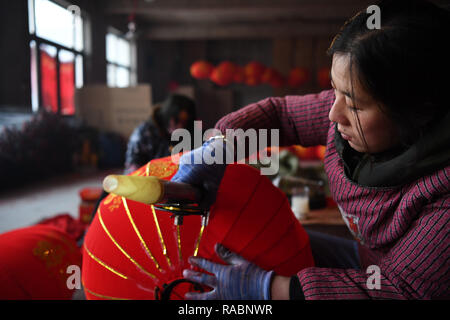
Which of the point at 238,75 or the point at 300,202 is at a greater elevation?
the point at 238,75

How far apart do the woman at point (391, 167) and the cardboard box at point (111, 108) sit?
5300 mm

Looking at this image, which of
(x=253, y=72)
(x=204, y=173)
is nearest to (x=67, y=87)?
(x=253, y=72)

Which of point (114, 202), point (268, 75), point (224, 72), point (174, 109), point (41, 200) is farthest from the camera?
point (268, 75)

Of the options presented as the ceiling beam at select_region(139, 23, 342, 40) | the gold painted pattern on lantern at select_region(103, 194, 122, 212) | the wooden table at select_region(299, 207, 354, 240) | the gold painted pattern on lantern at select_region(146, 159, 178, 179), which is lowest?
the wooden table at select_region(299, 207, 354, 240)

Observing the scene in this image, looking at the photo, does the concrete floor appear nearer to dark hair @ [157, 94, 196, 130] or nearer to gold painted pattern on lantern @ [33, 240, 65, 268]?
dark hair @ [157, 94, 196, 130]

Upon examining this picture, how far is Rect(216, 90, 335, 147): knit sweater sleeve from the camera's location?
1.04 m

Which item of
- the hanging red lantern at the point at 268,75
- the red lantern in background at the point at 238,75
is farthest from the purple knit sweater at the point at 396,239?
the hanging red lantern at the point at 268,75

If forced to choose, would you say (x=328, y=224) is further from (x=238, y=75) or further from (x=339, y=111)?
(x=238, y=75)

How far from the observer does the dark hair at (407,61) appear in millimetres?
618

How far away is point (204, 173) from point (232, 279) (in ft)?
0.81

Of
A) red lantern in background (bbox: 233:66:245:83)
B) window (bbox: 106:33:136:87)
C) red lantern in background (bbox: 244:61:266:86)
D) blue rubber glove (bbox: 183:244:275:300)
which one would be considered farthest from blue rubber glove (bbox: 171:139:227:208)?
window (bbox: 106:33:136:87)

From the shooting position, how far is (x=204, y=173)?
808 millimetres

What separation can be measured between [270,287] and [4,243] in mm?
844

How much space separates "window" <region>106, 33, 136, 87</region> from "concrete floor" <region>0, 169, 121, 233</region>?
3.51 meters
